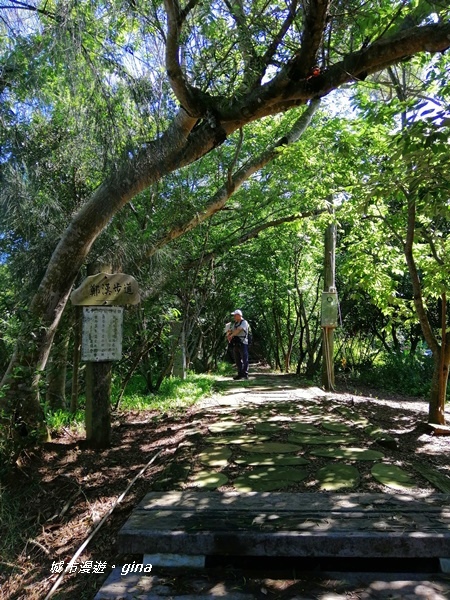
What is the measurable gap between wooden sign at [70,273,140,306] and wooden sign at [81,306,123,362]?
85mm

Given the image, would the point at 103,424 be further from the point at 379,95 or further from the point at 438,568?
the point at 379,95

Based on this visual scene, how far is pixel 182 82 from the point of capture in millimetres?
3664

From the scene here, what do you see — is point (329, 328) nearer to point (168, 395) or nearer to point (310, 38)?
point (168, 395)

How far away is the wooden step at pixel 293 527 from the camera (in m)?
2.41

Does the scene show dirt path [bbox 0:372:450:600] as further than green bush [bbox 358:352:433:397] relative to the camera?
No

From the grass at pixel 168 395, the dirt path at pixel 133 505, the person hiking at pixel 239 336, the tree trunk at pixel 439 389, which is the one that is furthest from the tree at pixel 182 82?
the person hiking at pixel 239 336

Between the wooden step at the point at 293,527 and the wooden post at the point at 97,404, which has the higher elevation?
the wooden post at the point at 97,404

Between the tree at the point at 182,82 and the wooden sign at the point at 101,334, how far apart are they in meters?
0.33

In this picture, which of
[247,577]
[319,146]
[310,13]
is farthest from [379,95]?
[247,577]

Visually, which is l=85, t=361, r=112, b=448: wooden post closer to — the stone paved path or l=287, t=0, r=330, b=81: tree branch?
the stone paved path

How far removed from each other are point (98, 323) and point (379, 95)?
29.4 ft

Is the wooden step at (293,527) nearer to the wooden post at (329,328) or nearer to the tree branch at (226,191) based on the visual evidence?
the tree branch at (226,191)

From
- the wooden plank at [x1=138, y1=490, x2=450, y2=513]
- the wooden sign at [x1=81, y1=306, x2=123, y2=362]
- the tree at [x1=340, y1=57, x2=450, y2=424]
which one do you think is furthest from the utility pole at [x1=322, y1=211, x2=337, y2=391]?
the wooden plank at [x1=138, y1=490, x2=450, y2=513]

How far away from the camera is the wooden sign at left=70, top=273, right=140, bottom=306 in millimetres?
4570
